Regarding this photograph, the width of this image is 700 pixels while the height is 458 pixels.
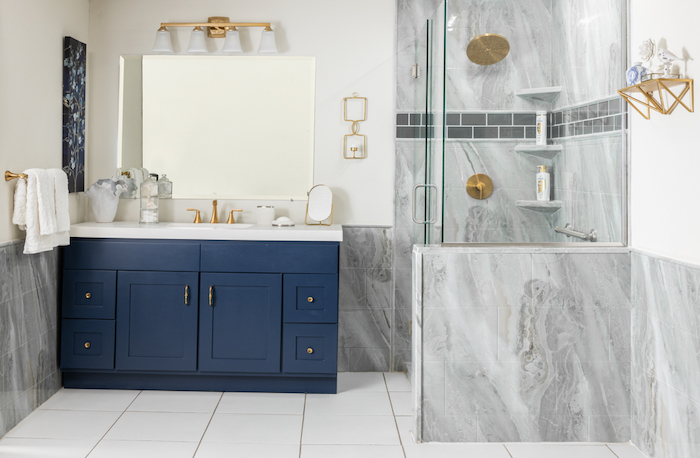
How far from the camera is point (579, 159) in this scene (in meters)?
2.42

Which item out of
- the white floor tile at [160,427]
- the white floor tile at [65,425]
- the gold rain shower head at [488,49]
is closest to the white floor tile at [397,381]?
the white floor tile at [160,427]

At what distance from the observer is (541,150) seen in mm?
2367

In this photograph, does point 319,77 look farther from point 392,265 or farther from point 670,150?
point 670,150

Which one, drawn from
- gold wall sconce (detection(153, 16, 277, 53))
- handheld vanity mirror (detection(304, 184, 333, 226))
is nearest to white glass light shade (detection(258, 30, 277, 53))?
gold wall sconce (detection(153, 16, 277, 53))

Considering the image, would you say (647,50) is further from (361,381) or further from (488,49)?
(361,381)

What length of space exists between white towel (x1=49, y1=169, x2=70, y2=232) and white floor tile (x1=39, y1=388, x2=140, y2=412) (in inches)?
34.5

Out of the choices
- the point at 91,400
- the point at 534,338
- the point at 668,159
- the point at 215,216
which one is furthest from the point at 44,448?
the point at 668,159

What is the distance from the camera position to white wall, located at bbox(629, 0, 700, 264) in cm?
197

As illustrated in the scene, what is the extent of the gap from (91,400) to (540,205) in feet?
7.89

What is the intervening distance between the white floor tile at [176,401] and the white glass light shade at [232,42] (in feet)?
6.46

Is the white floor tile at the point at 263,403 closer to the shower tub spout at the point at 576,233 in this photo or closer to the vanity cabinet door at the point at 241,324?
the vanity cabinet door at the point at 241,324

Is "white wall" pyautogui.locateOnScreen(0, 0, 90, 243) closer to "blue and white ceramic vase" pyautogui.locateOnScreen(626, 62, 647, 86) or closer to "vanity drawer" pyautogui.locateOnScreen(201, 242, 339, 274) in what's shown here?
"vanity drawer" pyautogui.locateOnScreen(201, 242, 339, 274)

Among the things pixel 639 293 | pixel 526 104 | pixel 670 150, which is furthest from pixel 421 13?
pixel 639 293

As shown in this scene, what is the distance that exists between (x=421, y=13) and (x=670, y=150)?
1.73 m
